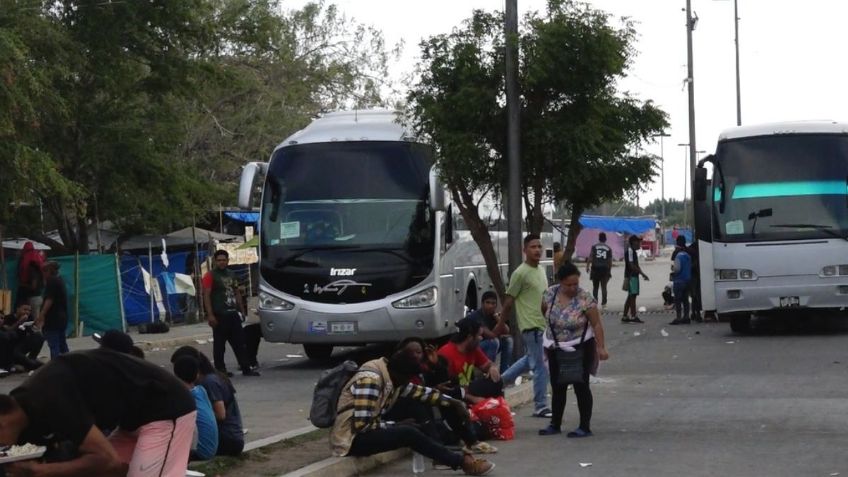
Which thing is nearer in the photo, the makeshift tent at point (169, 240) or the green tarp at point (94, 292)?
the green tarp at point (94, 292)

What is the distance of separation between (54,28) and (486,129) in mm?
11274

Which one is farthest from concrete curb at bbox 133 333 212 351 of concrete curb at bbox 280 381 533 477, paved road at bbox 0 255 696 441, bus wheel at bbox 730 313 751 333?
concrete curb at bbox 280 381 533 477

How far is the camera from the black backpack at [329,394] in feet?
35.7

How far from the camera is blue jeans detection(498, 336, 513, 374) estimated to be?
16.7 meters

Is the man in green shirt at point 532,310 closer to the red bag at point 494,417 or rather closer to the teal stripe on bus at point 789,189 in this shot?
the red bag at point 494,417

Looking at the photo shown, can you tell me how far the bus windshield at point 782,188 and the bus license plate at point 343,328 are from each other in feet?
25.9

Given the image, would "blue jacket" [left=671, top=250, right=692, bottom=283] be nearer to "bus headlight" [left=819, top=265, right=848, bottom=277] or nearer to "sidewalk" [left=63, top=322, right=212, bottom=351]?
"bus headlight" [left=819, top=265, right=848, bottom=277]

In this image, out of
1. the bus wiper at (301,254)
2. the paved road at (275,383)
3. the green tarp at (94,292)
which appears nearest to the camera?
the paved road at (275,383)

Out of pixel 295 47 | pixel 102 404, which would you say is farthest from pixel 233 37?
pixel 102 404

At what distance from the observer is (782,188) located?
2441cm

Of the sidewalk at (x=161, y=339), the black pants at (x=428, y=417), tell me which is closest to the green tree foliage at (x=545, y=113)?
the black pants at (x=428, y=417)

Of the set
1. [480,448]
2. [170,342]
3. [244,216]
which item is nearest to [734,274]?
[170,342]

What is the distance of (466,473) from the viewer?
35.4 ft

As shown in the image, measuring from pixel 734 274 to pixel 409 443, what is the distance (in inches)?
579
